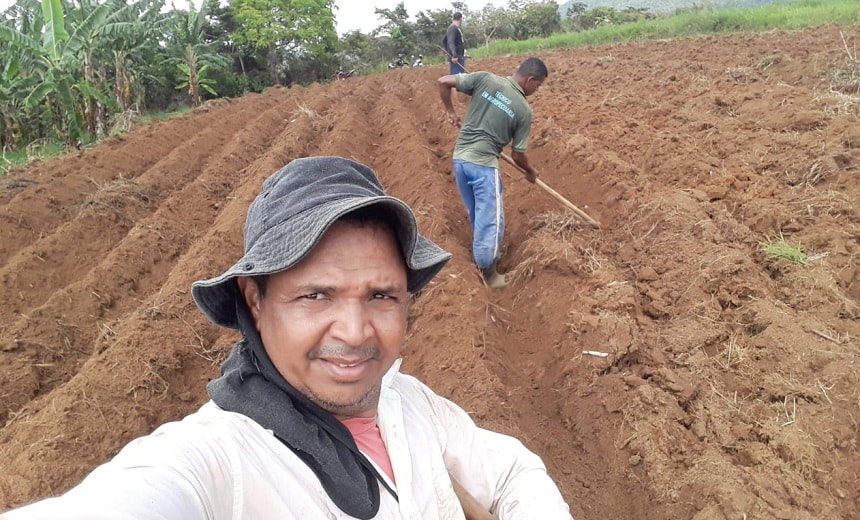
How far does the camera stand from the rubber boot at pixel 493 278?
5.39 m

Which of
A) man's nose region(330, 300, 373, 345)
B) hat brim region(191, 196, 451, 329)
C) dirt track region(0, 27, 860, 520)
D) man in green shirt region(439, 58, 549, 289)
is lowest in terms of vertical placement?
dirt track region(0, 27, 860, 520)

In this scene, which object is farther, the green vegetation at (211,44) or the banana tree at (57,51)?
the green vegetation at (211,44)

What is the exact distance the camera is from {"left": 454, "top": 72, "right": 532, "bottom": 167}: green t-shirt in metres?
5.25

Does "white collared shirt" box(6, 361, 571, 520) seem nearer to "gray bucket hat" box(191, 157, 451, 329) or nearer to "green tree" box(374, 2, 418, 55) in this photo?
"gray bucket hat" box(191, 157, 451, 329)

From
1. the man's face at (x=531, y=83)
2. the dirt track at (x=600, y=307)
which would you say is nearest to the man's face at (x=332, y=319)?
the dirt track at (x=600, y=307)

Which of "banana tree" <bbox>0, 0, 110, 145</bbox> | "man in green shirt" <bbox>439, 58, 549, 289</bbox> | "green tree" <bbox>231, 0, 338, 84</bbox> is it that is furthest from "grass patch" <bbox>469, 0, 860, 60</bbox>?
"banana tree" <bbox>0, 0, 110, 145</bbox>

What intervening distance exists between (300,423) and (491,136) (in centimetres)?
447

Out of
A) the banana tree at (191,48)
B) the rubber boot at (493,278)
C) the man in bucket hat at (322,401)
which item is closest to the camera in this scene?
the man in bucket hat at (322,401)

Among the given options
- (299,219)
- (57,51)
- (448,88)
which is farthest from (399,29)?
(299,219)

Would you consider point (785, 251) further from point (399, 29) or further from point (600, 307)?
point (399, 29)

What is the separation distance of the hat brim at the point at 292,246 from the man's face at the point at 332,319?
8 centimetres

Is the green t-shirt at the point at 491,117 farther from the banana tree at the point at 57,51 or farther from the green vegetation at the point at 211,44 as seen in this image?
the banana tree at the point at 57,51

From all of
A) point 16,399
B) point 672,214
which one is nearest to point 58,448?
point 16,399

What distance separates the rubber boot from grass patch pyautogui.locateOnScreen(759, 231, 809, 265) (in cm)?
220
